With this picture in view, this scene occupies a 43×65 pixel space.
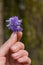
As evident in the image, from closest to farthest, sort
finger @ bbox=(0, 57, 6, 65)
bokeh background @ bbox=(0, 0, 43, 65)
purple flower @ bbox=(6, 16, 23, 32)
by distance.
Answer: purple flower @ bbox=(6, 16, 23, 32) < finger @ bbox=(0, 57, 6, 65) < bokeh background @ bbox=(0, 0, 43, 65)

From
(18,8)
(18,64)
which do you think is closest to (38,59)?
(18,8)

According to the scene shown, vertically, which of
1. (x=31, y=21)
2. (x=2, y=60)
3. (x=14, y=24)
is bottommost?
(x=31, y=21)

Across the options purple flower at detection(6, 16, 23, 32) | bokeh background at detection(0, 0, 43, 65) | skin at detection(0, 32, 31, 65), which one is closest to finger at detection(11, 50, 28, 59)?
skin at detection(0, 32, 31, 65)

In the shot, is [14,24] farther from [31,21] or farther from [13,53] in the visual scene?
[31,21]

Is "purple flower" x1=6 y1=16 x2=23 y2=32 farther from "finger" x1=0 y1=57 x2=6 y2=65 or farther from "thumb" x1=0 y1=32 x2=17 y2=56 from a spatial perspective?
"finger" x1=0 y1=57 x2=6 y2=65

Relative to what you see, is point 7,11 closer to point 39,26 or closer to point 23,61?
point 39,26

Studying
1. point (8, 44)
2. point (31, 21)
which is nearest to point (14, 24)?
point (8, 44)

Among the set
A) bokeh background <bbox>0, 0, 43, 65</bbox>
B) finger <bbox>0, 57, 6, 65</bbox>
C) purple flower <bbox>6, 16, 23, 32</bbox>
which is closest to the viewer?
purple flower <bbox>6, 16, 23, 32</bbox>
